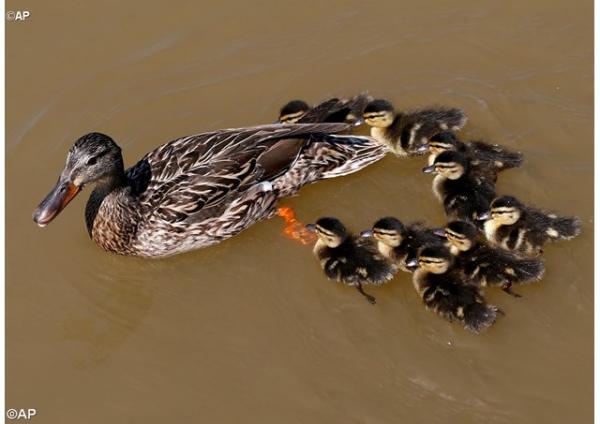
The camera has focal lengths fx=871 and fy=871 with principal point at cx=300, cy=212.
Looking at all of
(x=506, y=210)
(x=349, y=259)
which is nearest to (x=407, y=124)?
(x=506, y=210)

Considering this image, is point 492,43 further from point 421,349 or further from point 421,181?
point 421,349

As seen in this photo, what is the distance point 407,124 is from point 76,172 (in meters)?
2.00

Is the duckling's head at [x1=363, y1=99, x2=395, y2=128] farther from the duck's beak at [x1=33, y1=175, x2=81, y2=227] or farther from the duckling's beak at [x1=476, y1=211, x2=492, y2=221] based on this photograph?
the duck's beak at [x1=33, y1=175, x2=81, y2=227]

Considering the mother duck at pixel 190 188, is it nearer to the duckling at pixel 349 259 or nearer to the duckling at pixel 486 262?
the duckling at pixel 349 259

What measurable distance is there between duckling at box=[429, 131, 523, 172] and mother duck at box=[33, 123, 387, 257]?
0.70 metres

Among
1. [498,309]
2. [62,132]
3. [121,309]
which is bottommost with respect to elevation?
[498,309]

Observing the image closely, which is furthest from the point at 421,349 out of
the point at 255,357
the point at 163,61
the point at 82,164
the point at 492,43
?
the point at 163,61

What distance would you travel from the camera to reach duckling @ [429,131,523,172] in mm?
5078

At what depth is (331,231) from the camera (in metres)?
4.64

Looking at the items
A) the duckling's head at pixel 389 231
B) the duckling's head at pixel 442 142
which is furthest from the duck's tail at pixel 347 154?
the duckling's head at pixel 389 231

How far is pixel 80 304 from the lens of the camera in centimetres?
483

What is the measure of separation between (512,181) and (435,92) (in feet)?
3.11

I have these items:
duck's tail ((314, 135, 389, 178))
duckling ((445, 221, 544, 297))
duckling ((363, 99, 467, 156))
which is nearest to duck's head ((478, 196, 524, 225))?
duckling ((445, 221, 544, 297))

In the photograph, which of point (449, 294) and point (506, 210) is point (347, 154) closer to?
point (506, 210)
